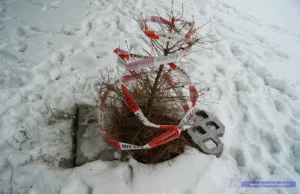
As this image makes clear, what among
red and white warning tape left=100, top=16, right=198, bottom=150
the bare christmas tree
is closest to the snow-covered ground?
the bare christmas tree

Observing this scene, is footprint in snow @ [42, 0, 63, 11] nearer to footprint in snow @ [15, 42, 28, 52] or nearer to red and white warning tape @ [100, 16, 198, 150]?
footprint in snow @ [15, 42, 28, 52]

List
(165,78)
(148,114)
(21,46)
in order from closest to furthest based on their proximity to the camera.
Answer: (165,78)
(148,114)
(21,46)

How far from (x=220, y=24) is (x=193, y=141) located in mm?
3429

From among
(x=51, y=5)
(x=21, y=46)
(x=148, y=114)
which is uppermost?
(x=148, y=114)

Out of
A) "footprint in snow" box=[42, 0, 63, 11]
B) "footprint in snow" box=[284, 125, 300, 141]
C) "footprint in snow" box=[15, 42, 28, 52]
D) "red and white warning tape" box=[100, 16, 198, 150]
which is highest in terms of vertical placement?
"red and white warning tape" box=[100, 16, 198, 150]

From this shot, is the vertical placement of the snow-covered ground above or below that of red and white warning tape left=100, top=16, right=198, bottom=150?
below

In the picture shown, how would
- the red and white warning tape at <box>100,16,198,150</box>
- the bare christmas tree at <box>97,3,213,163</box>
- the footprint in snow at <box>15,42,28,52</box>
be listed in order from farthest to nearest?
1. the footprint in snow at <box>15,42,28,52</box>
2. the bare christmas tree at <box>97,3,213,163</box>
3. the red and white warning tape at <box>100,16,198,150</box>

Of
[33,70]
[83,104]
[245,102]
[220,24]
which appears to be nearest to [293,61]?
[220,24]

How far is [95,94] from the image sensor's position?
2809 mm

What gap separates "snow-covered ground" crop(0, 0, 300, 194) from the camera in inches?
78.3

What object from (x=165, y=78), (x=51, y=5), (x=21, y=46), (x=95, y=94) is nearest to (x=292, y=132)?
(x=165, y=78)

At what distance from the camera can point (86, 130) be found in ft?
7.48

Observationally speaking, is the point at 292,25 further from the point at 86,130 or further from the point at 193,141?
the point at 86,130

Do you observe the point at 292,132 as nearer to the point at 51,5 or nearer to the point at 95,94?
the point at 95,94
